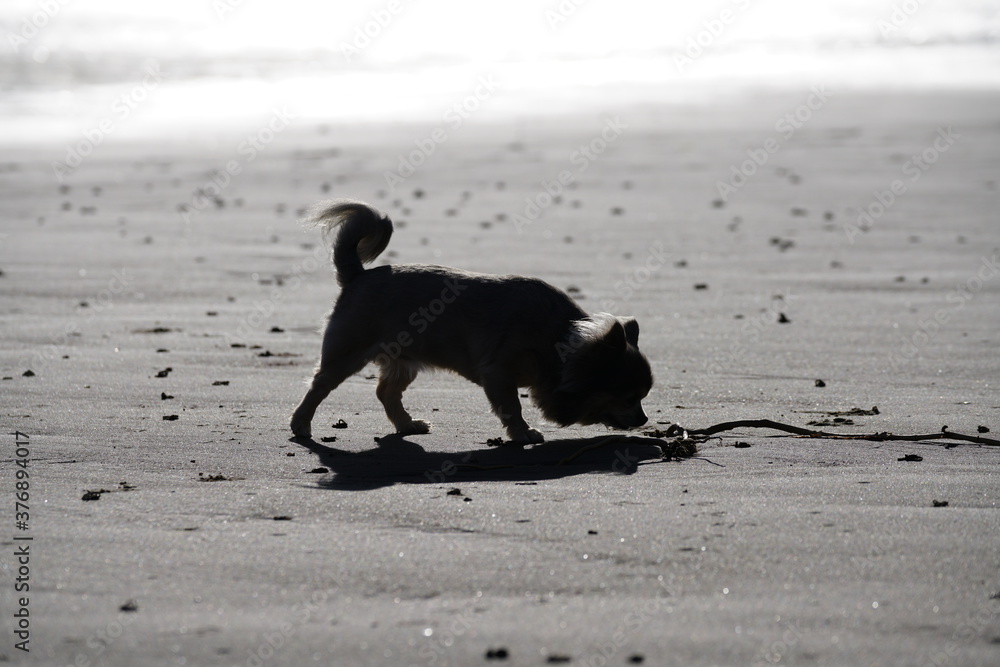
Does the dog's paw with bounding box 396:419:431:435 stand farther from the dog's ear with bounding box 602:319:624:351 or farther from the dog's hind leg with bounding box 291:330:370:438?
the dog's ear with bounding box 602:319:624:351

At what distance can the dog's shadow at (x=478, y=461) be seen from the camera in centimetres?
557

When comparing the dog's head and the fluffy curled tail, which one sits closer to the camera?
the dog's head

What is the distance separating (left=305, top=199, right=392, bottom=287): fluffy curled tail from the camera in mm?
6824

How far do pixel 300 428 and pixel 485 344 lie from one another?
1.11 meters

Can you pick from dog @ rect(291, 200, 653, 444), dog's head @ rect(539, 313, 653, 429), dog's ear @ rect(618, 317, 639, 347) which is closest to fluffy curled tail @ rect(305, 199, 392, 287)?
dog @ rect(291, 200, 653, 444)

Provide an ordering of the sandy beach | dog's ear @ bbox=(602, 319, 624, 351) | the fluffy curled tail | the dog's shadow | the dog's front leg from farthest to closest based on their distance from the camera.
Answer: the fluffy curled tail < the dog's front leg < dog's ear @ bbox=(602, 319, 624, 351) < the dog's shadow < the sandy beach

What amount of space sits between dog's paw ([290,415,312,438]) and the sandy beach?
3.9 inches

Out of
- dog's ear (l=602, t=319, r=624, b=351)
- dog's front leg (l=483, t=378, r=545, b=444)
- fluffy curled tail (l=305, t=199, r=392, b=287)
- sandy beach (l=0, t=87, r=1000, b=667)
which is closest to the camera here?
sandy beach (l=0, t=87, r=1000, b=667)

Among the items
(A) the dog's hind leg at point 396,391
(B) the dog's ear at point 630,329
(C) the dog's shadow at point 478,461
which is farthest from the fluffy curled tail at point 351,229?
(B) the dog's ear at point 630,329

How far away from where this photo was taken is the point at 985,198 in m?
14.4

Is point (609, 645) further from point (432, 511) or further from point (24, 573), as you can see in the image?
point (24, 573)

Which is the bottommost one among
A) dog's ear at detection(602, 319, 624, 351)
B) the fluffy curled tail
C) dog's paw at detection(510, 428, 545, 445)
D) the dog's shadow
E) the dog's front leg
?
the dog's shadow

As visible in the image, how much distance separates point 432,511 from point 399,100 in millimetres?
25500

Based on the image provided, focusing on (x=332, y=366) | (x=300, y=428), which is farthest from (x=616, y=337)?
(x=300, y=428)
